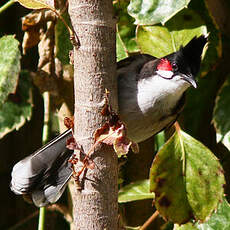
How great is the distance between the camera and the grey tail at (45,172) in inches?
47.6

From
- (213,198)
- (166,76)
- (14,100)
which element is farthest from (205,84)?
(14,100)

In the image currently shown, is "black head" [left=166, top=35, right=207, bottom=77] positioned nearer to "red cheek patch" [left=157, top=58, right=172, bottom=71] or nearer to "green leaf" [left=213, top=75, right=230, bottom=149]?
"red cheek patch" [left=157, top=58, right=172, bottom=71]

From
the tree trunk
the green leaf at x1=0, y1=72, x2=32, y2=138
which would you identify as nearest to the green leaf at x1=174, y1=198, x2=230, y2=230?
the tree trunk

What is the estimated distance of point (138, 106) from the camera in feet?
4.40

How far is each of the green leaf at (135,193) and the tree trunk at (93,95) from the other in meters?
0.55

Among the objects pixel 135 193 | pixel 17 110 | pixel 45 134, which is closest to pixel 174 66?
pixel 135 193

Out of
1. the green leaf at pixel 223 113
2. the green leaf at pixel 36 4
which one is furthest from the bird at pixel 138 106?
the green leaf at pixel 36 4

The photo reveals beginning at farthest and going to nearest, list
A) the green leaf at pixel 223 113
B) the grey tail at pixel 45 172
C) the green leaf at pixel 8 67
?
the green leaf at pixel 223 113, the green leaf at pixel 8 67, the grey tail at pixel 45 172

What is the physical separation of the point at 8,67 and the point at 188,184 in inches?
22.0

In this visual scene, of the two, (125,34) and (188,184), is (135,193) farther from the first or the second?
(125,34)

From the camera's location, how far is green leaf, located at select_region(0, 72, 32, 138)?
5.65ft

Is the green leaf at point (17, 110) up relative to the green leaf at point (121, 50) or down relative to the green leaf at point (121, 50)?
down

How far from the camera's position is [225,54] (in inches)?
64.8

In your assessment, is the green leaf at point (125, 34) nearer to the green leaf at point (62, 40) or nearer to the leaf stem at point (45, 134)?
the green leaf at point (62, 40)
